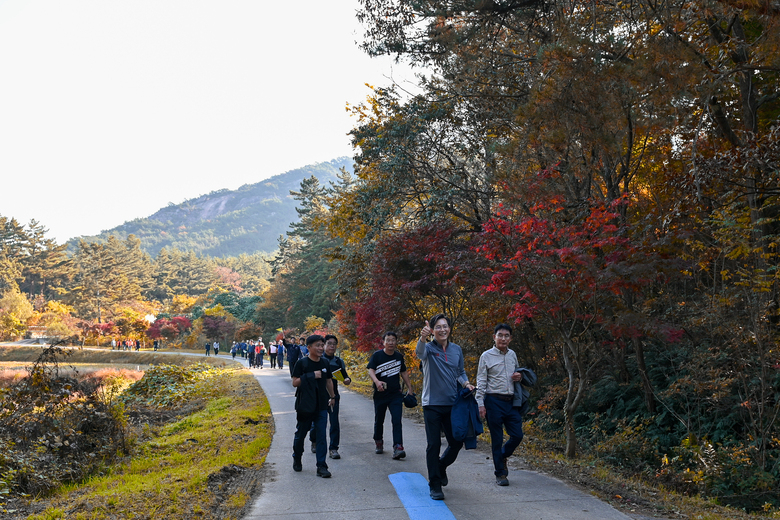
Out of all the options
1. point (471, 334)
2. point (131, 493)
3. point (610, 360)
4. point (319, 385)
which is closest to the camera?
point (131, 493)

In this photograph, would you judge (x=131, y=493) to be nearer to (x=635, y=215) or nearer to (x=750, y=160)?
(x=750, y=160)

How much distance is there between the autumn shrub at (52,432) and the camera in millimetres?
7859

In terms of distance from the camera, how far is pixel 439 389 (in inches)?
242

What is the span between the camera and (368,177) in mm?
17891

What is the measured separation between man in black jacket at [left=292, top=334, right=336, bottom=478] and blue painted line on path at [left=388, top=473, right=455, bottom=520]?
3.23 ft

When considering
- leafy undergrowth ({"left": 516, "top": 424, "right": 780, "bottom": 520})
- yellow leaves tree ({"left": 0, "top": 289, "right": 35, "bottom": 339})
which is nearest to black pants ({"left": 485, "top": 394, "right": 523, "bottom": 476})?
leafy undergrowth ({"left": 516, "top": 424, "right": 780, "bottom": 520})

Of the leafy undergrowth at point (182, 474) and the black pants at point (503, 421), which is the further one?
the black pants at point (503, 421)

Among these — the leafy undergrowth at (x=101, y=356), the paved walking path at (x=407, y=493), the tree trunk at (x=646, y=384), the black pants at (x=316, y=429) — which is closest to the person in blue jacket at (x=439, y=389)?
the paved walking path at (x=407, y=493)

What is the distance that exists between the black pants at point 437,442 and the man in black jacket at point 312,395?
5.35ft

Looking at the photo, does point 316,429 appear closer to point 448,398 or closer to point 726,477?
point 448,398

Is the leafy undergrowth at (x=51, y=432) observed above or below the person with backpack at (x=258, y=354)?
above

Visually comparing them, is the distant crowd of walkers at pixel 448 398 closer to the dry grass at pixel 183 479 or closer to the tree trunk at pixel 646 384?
the dry grass at pixel 183 479

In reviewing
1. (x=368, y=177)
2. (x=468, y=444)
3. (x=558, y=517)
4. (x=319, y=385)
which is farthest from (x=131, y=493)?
(x=368, y=177)

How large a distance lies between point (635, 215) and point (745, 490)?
19.1 ft
